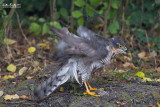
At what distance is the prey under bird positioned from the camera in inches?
140

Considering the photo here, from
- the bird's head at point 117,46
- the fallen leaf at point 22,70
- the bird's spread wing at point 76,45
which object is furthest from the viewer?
the fallen leaf at point 22,70

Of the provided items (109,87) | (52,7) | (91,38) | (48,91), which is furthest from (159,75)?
(52,7)

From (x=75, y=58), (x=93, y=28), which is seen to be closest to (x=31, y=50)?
(x=93, y=28)

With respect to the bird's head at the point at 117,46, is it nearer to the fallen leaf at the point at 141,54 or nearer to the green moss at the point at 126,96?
the green moss at the point at 126,96

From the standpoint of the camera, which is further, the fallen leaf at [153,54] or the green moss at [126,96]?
the fallen leaf at [153,54]

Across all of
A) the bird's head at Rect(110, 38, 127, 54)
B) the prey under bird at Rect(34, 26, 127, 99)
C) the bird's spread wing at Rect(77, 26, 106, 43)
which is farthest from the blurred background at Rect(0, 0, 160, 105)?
the bird's spread wing at Rect(77, 26, 106, 43)

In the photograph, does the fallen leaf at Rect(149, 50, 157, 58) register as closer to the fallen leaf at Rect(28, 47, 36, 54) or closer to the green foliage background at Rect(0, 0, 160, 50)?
the green foliage background at Rect(0, 0, 160, 50)

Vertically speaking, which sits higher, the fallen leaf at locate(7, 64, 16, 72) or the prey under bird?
the prey under bird

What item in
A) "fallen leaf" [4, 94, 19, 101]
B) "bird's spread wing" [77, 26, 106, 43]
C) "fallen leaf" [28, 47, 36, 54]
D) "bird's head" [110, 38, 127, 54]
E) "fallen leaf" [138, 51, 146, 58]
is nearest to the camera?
"fallen leaf" [4, 94, 19, 101]

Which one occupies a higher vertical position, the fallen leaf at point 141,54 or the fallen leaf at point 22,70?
the fallen leaf at point 141,54

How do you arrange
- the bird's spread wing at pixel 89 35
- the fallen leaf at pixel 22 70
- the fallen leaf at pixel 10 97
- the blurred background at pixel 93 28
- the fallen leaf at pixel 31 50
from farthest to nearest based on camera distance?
the fallen leaf at pixel 31 50 < the fallen leaf at pixel 22 70 < the blurred background at pixel 93 28 < the bird's spread wing at pixel 89 35 < the fallen leaf at pixel 10 97

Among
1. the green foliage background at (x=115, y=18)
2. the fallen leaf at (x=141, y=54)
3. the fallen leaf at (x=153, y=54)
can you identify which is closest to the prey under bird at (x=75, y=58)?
the green foliage background at (x=115, y=18)

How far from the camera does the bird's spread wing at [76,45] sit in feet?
11.5

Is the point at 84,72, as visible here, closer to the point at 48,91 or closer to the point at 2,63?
the point at 48,91
